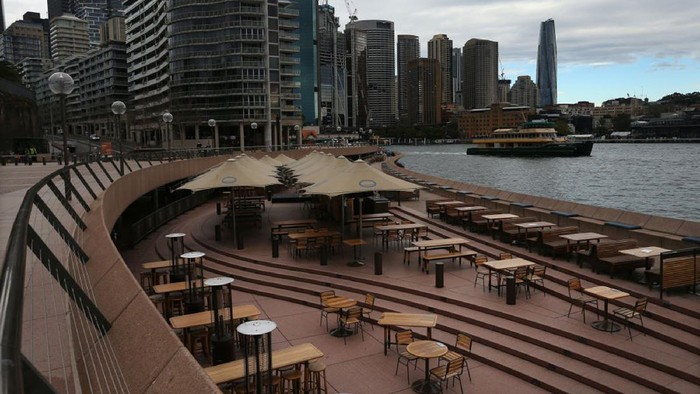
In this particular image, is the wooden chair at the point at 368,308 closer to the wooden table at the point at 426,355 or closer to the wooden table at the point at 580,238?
the wooden table at the point at 426,355

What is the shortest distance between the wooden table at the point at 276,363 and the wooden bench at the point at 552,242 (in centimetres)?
1045

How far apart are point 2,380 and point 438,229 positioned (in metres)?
21.4

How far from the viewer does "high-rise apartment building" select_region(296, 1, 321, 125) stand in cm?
16338

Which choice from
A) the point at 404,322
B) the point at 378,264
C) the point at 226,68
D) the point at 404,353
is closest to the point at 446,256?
the point at 378,264

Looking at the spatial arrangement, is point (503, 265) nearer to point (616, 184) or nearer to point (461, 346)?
point (461, 346)

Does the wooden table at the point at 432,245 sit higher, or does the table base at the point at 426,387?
the wooden table at the point at 432,245

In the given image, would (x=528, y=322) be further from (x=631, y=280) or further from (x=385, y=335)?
(x=631, y=280)

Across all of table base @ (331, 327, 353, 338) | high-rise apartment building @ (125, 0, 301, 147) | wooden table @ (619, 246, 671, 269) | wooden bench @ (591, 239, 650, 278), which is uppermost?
high-rise apartment building @ (125, 0, 301, 147)

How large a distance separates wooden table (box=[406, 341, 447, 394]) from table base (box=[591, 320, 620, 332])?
4.16m

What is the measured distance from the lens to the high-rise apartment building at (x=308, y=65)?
16338cm

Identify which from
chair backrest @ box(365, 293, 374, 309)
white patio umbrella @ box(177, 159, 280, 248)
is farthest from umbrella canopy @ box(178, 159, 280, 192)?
chair backrest @ box(365, 293, 374, 309)

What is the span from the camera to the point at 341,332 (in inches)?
470

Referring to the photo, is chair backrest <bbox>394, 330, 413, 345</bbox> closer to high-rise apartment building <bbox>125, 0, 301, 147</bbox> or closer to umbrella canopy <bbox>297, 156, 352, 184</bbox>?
umbrella canopy <bbox>297, 156, 352, 184</bbox>

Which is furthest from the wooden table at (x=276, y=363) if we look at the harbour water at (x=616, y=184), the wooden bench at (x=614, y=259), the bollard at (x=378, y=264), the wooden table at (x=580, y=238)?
the harbour water at (x=616, y=184)
